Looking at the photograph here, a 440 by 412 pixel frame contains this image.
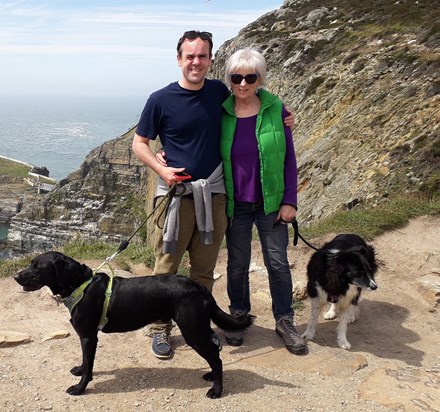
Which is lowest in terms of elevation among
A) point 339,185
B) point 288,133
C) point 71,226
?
point 71,226

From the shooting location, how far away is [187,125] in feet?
14.0

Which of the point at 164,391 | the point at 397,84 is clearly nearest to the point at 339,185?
the point at 397,84

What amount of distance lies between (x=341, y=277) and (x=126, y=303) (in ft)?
7.52

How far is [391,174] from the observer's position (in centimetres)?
1245

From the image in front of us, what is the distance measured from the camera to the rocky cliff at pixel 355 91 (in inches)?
504

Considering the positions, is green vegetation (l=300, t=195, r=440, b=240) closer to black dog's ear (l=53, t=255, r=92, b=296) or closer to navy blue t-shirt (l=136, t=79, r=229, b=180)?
navy blue t-shirt (l=136, t=79, r=229, b=180)

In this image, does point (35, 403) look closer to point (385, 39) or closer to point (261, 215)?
point (261, 215)

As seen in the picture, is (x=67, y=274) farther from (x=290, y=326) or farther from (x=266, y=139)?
(x=290, y=326)

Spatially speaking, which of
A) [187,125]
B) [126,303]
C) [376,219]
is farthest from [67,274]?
[376,219]

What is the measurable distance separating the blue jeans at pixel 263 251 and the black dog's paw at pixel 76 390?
1933 mm

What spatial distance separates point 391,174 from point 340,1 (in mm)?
25472

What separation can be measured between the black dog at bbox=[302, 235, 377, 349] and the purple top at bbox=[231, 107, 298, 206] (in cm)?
86

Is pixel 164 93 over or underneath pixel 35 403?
over

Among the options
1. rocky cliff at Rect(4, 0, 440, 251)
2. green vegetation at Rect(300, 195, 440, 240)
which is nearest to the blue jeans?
green vegetation at Rect(300, 195, 440, 240)
